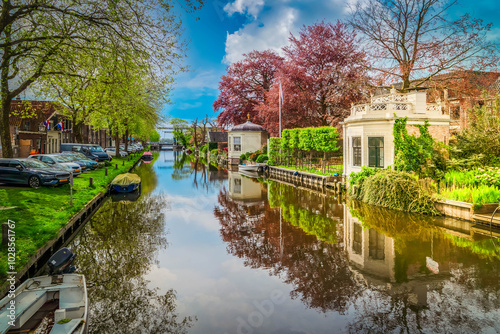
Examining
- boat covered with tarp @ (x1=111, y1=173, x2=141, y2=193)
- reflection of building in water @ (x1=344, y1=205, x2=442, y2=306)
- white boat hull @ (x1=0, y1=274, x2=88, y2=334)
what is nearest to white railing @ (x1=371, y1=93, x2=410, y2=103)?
reflection of building in water @ (x1=344, y1=205, x2=442, y2=306)

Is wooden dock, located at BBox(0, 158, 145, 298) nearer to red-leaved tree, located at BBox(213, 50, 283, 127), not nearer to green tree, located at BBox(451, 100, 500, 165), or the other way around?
green tree, located at BBox(451, 100, 500, 165)

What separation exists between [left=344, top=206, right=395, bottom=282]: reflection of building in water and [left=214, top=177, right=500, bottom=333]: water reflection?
29 mm

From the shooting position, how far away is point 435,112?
1917 cm

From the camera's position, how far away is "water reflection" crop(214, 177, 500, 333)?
6.43 meters

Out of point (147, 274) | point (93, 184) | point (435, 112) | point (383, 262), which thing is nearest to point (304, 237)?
point (383, 262)

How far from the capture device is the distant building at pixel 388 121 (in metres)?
18.9

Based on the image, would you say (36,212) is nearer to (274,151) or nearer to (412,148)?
(412,148)

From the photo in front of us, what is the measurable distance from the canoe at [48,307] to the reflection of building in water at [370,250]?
6992mm

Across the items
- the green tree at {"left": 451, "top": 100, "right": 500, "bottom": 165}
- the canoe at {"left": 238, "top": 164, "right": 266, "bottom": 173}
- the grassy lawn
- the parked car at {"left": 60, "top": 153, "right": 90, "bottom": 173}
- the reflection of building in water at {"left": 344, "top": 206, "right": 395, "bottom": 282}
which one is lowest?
the reflection of building in water at {"left": 344, "top": 206, "right": 395, "bottom": 282}

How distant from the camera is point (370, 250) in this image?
1055 cm

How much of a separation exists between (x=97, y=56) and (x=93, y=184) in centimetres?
1079

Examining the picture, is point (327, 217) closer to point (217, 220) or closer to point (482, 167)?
point (217, 220)

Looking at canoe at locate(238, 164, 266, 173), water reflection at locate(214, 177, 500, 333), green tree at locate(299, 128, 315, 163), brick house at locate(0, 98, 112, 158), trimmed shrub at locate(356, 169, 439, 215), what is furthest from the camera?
canoe at locate(238, 164, 266, 173)

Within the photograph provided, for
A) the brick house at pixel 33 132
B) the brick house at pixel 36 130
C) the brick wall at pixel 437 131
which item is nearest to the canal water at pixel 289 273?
the brick wall at pixel 437 131
